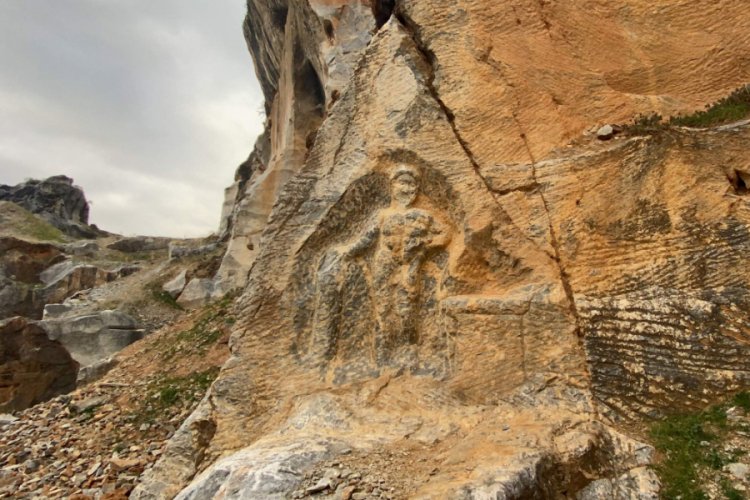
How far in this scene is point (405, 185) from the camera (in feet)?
22.0

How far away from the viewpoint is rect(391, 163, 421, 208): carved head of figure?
6668mm

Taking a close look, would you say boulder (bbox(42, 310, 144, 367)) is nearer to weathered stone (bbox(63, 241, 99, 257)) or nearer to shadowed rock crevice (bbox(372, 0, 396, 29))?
shadowed rock crevice (bbox(372, 0, 396, 29))

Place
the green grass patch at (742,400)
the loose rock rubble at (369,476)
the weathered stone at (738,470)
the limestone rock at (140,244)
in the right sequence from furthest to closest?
the limestone rock at (140,244) → the green grass patch at (742,400) → the loose rock rubble at (369,476) → the weathered stone at (738,470)

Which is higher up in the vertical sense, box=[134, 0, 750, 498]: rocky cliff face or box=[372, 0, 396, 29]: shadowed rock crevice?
box=[372, 0, 396, 29]: shadowed rock crevice

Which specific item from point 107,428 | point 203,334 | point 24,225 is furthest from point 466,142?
point 24,225

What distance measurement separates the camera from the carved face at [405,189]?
6660 millimetres

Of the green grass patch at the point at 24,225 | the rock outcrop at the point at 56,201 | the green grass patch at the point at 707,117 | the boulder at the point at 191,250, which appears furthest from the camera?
the rock outcrop at the point at 56,201

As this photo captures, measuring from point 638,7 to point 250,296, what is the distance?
6.52 m

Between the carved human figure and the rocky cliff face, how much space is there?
0.08 feet

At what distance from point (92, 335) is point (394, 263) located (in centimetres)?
1241

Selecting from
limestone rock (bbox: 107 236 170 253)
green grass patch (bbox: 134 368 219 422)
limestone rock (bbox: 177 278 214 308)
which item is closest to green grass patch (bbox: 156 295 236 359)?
green grass patch (bbox: 134 368 219 422)

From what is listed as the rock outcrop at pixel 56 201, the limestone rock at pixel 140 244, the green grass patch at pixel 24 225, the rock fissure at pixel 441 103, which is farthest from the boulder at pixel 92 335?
the rock outcrop at pixel 56 201

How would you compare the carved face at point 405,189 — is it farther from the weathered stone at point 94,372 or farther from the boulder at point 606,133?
the weathered stone at point 94,372

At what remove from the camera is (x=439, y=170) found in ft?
21.7
